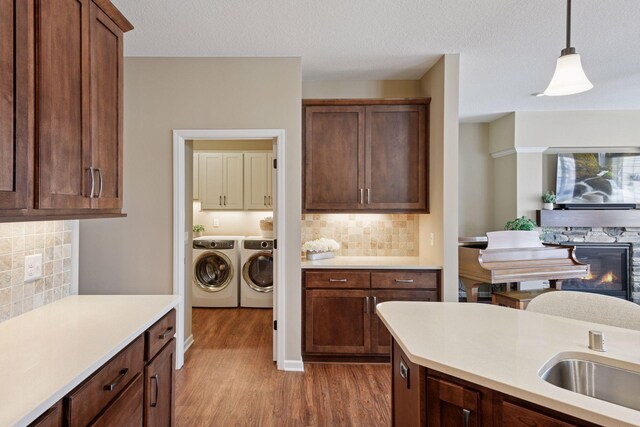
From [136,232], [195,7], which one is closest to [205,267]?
[136,232]

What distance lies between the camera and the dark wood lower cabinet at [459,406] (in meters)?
0.97

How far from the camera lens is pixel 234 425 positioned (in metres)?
2.27

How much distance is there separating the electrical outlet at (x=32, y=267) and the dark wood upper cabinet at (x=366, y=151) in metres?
2.06

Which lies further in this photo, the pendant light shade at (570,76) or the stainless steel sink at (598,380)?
the pendant light shade at (570,76)

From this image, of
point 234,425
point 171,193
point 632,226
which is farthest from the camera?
point 632,226

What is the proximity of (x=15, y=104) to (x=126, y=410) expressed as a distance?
1144 mm

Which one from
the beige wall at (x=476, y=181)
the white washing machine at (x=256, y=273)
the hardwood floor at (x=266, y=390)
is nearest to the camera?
the hardwood floor at (x=266, y=390)

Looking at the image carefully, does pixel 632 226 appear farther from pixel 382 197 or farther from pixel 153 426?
pixel 153 426

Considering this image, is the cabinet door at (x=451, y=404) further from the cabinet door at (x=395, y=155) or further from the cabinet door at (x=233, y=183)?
the cabinet door at (x=233, y=183)

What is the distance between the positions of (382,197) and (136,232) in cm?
216

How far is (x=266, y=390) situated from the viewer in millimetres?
2693

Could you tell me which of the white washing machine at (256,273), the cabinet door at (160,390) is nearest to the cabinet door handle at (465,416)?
the cabinet door at (160,390)

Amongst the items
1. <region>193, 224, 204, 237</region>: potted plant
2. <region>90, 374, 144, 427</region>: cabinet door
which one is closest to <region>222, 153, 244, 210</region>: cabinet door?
<region>193, 224, 204, 237</region>: potted plant

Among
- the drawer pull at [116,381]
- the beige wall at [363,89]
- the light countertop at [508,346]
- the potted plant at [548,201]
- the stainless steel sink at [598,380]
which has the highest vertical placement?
the beige wall at [363,89]
